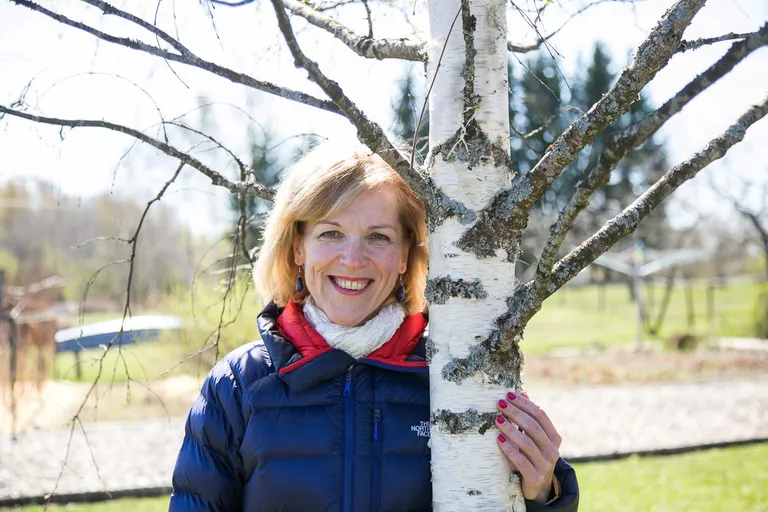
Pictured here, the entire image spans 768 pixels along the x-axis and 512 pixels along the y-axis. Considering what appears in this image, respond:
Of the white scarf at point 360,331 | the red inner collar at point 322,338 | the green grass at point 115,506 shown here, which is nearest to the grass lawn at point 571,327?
the green grass at point 115,506

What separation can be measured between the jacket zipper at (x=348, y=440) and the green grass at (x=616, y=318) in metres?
15.7

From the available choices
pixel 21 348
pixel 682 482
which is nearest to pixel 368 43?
pixel 682 482

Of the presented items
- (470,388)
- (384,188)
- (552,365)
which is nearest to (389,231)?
(384,188)

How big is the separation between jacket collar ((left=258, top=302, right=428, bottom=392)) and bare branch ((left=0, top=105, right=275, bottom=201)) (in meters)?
0.38

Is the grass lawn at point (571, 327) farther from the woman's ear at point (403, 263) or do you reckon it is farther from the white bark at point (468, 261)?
the white bark at point (468, 261)

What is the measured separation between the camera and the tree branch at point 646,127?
112cm

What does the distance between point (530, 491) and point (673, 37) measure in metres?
1.07

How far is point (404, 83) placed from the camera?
8.22 ft

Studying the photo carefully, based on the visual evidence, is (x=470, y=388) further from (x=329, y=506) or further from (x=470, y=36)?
(x=470, y=36)

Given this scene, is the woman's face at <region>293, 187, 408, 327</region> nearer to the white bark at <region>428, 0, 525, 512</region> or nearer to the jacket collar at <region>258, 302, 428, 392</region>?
the jacket collar at <region>258, 302, 428, 392</region>

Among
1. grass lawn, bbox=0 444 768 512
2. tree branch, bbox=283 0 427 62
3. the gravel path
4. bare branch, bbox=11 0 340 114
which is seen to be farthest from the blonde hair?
the gravel path

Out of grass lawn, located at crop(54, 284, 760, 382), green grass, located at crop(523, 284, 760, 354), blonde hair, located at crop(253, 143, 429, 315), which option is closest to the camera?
blonde hair, located at crop(253, 143, 429, 315)

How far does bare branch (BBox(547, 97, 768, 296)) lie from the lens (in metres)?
1.33

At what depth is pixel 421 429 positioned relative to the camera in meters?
1.89
